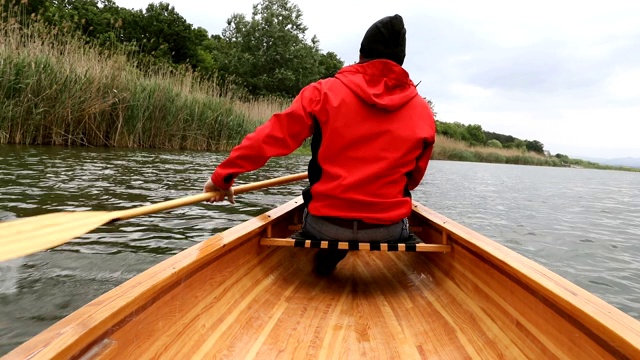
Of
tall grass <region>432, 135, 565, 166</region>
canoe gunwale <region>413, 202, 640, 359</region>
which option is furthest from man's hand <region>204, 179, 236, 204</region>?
tall grass <region>432, 135, 565, 166</region>

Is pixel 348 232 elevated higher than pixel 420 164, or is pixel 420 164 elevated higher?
pixel 420 164

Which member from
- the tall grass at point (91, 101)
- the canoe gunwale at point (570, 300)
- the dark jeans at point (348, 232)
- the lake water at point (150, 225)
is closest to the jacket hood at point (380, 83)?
the dark jeans at point (348, 232)

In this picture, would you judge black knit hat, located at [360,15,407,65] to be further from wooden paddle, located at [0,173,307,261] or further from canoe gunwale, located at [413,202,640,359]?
wooden paddle, located at [0,173,307,261]

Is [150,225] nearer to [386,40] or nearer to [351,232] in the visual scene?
[351,232]

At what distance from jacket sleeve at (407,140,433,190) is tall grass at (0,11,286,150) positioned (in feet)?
22.5

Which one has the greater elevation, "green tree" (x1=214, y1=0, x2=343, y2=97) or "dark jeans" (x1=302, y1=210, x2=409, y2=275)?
"green tree" (x1=214, y1=0, x2=343, y2=97)

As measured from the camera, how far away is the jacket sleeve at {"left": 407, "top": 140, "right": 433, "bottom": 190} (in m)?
2.07

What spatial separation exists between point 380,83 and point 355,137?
0.85 ft

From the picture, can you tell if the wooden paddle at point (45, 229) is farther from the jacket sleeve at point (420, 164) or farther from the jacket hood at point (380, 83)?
the jacket sleeve at point (420, 164)

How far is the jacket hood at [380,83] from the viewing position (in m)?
1.85

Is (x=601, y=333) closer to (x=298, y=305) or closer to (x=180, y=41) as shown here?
(x=298, y=305)

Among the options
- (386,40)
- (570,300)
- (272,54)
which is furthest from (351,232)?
(272,54)

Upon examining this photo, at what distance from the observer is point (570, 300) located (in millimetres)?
1219

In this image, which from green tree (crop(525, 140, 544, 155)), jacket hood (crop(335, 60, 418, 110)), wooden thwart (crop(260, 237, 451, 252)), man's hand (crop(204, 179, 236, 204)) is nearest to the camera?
jacket hood (crop(335, 60, 418, 110))
